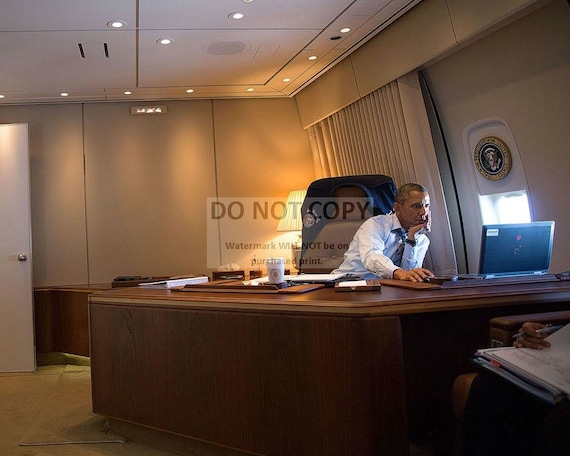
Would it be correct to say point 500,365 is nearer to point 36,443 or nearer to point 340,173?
point 36,443

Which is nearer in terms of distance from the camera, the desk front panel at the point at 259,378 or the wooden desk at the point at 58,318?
the desk front panel at the point at 259,378

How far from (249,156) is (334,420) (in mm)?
4285

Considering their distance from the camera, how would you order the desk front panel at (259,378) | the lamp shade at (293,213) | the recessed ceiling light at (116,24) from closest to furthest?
the desk front panel at (259,378)
the recessed ceiling light at (116,24)
the lamp shade at (293,213)

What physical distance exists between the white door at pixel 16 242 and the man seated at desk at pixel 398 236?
3326mm

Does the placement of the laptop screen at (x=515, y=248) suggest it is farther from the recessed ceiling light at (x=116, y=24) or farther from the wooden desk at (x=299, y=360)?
the recessed ceiling light at (x=116, y=24)

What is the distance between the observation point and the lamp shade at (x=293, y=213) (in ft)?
18.4

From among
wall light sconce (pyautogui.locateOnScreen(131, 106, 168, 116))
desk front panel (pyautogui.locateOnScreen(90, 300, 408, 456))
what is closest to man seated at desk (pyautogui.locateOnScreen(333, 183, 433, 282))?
desk front panel (pyautogui.locateOnScreen(90, 300, 408, 456))

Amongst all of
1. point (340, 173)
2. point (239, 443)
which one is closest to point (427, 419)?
point (239, 443)

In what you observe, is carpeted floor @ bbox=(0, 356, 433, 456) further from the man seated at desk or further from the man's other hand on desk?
the man seated at desk

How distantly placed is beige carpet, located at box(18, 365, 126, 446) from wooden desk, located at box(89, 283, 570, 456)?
40 centimetres

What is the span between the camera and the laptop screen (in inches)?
99.5

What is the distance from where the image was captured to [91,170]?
579cm

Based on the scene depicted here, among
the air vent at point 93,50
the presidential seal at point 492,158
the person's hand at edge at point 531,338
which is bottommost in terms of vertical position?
the person's hand at edge at point 531,338

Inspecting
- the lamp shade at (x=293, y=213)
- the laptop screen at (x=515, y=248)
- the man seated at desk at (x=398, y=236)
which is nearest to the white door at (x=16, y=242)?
the lamp shade at (x=293, y=213)
